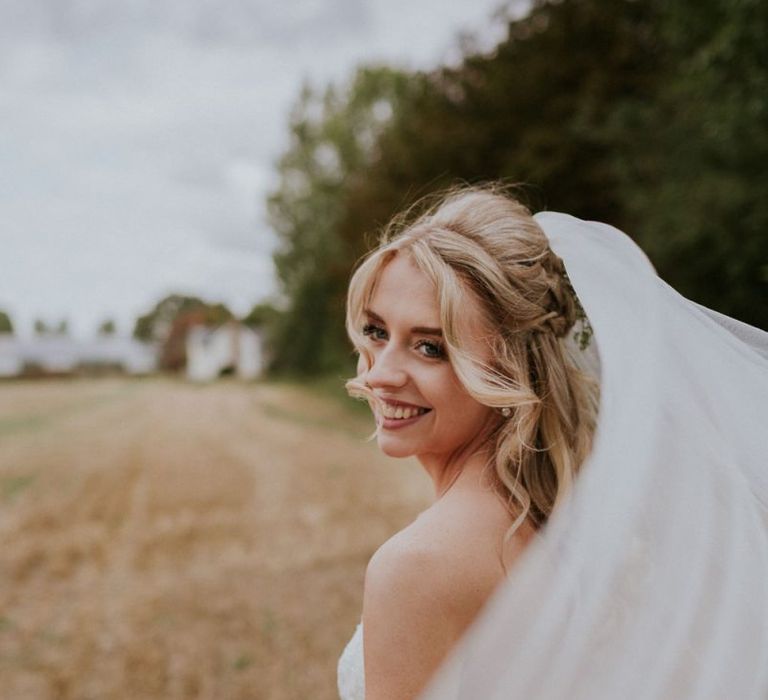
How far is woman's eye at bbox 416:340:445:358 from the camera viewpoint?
1803mm

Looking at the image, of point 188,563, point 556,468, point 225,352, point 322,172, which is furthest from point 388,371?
point 225,352

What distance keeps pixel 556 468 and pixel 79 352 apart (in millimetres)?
117855

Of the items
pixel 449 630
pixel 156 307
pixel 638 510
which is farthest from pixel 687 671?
pixel 156 307

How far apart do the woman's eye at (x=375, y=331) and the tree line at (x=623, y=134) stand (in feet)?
3.41

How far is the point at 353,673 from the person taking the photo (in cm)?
194

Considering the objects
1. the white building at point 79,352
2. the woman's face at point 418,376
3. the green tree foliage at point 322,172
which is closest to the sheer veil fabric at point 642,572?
the woman's face at point 418,376

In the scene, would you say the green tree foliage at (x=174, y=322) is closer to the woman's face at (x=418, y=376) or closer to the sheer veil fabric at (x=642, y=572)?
the woman's face at (x=418, y=376)

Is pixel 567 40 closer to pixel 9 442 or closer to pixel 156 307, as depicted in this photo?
pixel 9 442

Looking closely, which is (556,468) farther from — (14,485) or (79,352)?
(79,352)

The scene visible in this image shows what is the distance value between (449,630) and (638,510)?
1.46ft

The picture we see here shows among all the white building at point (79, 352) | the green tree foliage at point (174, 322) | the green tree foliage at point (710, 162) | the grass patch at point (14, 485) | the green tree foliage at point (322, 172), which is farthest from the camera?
the green tree foliage at point (174, 322)

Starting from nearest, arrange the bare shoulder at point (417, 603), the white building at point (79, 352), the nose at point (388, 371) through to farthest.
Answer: the bare shoulder at point (417, 603), the nose at point (388, 371), the white building at point (79, 352)

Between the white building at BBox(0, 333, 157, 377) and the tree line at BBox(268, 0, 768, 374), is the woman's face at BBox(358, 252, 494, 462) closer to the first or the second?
the tree line at BBox(268, 0, 768, 374)

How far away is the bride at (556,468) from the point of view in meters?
1.22
